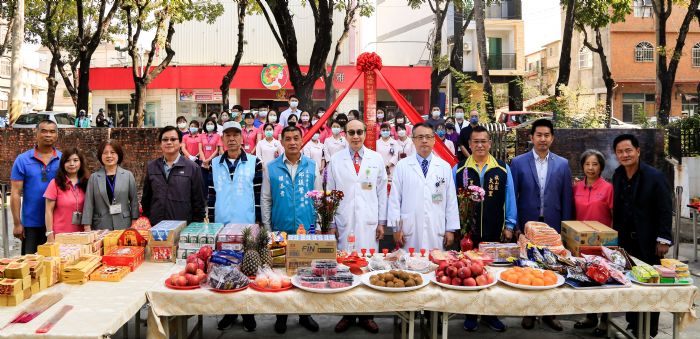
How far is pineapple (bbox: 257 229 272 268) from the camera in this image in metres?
4.12

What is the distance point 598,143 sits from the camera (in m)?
10.6

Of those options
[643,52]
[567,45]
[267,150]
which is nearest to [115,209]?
[267,150]

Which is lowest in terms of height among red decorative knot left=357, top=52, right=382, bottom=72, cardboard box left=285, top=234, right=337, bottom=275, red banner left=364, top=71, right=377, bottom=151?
cardboard box left=285, top=234, right=337, bottom=275

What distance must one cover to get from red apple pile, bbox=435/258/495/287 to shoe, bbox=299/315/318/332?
1.71 meters

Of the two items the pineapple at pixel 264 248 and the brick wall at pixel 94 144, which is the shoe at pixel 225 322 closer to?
the pineapple at pixel 264 248

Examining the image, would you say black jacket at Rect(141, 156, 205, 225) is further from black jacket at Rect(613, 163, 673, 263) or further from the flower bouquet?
black jacket at Rect(613, 163, 673, 263)

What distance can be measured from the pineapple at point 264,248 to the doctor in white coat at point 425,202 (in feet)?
4.67

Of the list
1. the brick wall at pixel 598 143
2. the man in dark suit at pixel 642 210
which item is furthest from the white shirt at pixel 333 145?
the man in dark suit at pixel 642 210

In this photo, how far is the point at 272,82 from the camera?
2767 centimetres

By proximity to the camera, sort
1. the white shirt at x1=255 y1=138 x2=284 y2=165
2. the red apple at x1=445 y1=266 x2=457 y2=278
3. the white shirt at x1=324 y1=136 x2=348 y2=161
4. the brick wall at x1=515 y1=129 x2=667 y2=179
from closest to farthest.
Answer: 1. the red apple at x1=445 y1=266 x2=457 y2=278
2. the white shirt at x1=255 y1=138 x2=284 y2=165
3. the white shirt at x1=324 y1=136 x2=348 y2=161
4. the brick wall at x1=515 y1=129 x2=667 y2=179

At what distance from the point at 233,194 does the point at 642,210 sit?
3521mm

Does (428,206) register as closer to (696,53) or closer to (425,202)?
(425,202)

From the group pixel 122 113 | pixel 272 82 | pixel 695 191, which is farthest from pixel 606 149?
pixel 122 113

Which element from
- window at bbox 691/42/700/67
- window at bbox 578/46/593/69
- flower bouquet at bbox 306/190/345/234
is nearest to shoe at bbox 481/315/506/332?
flower bouquet at bbox 306/190/345/234
